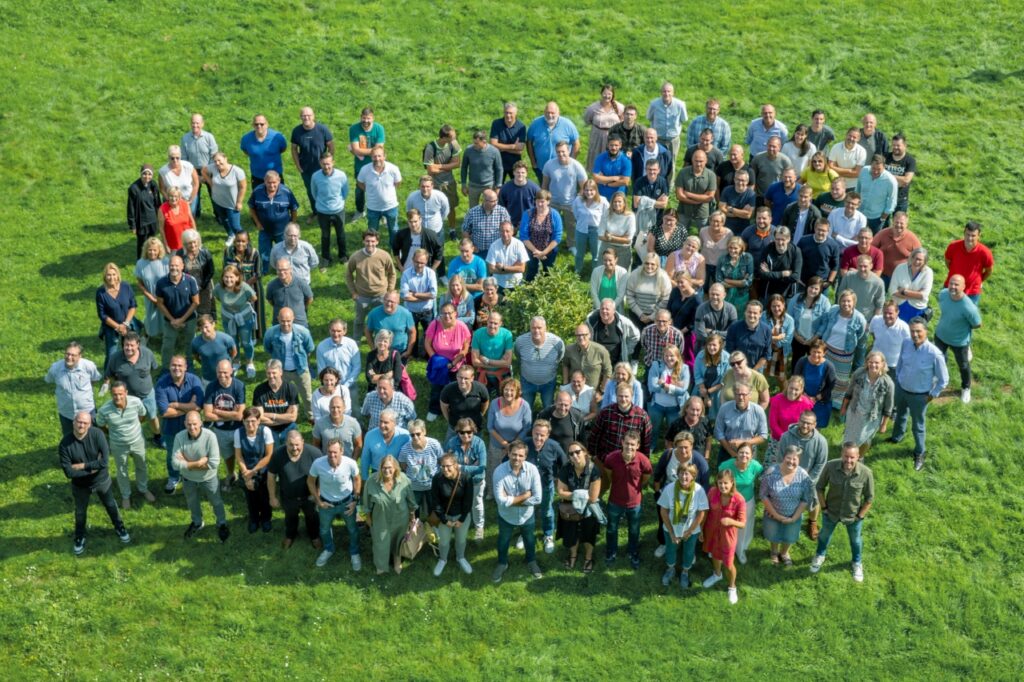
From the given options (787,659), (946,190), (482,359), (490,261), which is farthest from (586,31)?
(787,659)

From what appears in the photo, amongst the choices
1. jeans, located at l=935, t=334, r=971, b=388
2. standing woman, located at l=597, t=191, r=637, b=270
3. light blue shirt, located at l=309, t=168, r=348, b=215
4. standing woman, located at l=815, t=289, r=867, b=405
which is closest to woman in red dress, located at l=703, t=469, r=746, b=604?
standing woman, located at l=815, t=289, r=867, b=405

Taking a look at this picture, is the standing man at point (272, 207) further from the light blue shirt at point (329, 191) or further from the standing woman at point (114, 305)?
the standing woman at point (114, 305)

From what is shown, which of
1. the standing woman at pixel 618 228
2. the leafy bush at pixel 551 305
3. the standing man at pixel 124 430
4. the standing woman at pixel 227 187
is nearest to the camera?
the standing man at pixel 124 430

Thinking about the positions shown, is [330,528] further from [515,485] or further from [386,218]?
[386,218]

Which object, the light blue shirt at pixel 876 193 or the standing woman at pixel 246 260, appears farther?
the light blue shirt at pixel 876 193

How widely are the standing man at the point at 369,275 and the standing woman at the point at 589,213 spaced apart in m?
3.02

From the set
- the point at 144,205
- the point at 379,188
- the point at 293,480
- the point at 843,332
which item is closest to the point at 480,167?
the point at 379,188

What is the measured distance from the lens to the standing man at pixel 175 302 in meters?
19.8

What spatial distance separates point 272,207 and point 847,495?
9.73 meters

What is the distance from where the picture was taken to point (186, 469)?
57.2ft

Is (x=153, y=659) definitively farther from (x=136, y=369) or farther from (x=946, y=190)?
(x=946, y=190)

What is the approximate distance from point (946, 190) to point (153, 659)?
15859mm

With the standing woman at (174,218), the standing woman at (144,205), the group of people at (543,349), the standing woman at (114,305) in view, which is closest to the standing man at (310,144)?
the group of people at (543,349)

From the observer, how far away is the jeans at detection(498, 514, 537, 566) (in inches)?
677
